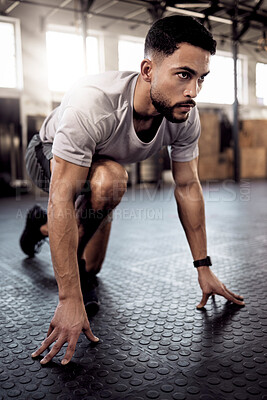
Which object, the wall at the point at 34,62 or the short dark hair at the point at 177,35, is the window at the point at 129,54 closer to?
the wall at the point at 34,62

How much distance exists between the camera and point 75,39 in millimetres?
7758

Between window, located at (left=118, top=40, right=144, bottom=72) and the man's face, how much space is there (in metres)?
7.47

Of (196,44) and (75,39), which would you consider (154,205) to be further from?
(75,39)

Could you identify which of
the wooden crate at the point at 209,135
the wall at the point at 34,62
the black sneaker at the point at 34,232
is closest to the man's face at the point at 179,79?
the black sneaker at the point at 34,232

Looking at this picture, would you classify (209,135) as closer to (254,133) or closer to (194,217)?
(254,133)

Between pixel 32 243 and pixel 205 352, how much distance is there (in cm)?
129

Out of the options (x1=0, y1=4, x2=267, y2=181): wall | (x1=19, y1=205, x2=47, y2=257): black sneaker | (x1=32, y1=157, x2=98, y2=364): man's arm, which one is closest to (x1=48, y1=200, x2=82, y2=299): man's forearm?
(x1=32, y1=157, x2=98, y2=364): man's arm

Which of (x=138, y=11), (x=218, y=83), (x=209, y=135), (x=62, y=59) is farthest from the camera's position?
(x=218, y=83)

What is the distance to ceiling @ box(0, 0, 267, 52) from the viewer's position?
617cm

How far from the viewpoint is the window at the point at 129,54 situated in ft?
27.3

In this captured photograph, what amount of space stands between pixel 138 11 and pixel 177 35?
7763 mm

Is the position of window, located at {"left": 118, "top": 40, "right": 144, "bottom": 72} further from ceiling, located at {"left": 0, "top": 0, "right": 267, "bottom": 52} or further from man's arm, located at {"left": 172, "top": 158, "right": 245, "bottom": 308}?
man's arm, located at {"left": 172, "top": 158, "right": 245, "bottom": 308}

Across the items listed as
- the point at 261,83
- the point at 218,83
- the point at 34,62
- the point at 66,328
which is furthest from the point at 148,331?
the point at 261,83

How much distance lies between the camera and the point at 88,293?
1.39 meters
